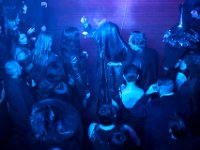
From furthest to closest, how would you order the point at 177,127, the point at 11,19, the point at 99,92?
the point at 11,19
the point at 99,92
the point at 177,127

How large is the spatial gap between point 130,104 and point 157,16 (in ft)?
8.64

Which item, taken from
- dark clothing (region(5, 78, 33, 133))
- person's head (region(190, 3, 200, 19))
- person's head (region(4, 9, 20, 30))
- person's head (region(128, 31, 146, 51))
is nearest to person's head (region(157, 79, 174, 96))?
person's head (region(128, 31, 146, 51))

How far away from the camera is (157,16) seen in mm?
5707

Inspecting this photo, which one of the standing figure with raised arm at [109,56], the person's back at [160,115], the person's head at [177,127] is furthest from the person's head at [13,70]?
the person's head at [177,127]

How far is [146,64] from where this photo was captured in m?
4.48

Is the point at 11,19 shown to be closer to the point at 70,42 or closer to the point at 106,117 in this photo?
the point at 70,42

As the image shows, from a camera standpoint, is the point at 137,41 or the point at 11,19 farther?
the point at 11,19

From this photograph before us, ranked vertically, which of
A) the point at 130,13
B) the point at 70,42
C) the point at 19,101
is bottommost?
the point at 19,101

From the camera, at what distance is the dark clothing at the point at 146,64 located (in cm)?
446

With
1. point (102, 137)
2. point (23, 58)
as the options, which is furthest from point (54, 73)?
point (102, 137)

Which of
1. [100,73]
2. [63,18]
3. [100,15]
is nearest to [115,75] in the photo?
[100,73]

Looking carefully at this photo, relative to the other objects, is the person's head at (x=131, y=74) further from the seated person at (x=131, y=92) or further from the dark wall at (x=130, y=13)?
the dark wall at (x=130, y=13)

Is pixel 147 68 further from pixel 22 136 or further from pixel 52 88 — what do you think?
pixel 22 136

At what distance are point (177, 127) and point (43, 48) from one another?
297 cm
